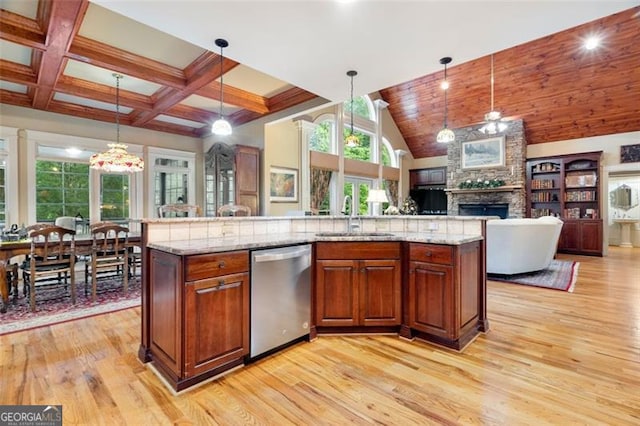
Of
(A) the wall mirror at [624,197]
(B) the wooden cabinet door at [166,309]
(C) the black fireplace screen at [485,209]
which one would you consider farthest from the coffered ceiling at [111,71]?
(A) the wall mirror at [624,197]

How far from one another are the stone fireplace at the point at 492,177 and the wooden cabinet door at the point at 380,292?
23.7 ft

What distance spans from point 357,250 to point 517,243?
139 inches

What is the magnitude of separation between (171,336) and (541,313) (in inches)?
145

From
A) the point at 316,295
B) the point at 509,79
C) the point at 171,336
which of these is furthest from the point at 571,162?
the point at 171,336

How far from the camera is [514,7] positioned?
2.40 metres

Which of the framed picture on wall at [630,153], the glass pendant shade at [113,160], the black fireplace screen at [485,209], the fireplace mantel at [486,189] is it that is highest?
the framed picture on wall at [630,153]

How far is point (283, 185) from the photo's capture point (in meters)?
6.41

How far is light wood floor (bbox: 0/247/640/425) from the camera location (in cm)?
174

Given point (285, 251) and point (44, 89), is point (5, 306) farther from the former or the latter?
point (285, 251)

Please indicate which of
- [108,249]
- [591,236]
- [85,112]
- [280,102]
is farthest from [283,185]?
[591,236]

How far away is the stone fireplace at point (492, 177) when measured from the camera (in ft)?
27.3

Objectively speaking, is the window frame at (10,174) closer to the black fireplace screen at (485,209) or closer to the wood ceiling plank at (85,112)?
the wood ceiling plank at (85,112)

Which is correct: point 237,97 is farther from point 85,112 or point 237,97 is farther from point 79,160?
point 79,160

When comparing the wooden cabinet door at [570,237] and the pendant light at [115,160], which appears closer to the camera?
the pendant light at [115,160]
